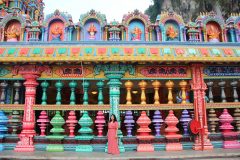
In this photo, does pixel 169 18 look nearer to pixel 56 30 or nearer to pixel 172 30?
pixel 172 30

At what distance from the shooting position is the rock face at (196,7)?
24703mm

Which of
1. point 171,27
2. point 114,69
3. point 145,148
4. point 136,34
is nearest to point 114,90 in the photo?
point 114,69

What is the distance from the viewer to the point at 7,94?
9.27 m

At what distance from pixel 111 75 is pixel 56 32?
2891 millimetres

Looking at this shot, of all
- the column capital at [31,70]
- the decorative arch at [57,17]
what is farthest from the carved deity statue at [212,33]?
the column capital at [31,70]

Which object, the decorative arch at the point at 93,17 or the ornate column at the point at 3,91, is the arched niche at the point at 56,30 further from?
the ornate column at the point at 3,91

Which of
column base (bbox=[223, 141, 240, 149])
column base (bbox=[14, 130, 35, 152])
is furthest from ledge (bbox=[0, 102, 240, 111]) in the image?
column base (bbox=[223, 141, 240, 149])

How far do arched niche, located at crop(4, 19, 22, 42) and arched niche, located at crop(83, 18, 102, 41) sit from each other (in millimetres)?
2525

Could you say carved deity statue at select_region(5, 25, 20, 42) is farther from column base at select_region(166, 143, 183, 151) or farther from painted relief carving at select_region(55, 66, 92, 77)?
column base at select_region(166, 143, 183, 151)

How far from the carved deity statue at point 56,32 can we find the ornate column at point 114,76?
2058 millimetres

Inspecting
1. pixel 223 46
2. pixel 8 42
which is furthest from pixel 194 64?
pixel 8 42

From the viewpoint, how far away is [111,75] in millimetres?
8688

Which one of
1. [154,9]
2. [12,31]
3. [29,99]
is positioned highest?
[154,9]

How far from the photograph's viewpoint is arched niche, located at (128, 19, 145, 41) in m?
9.68
